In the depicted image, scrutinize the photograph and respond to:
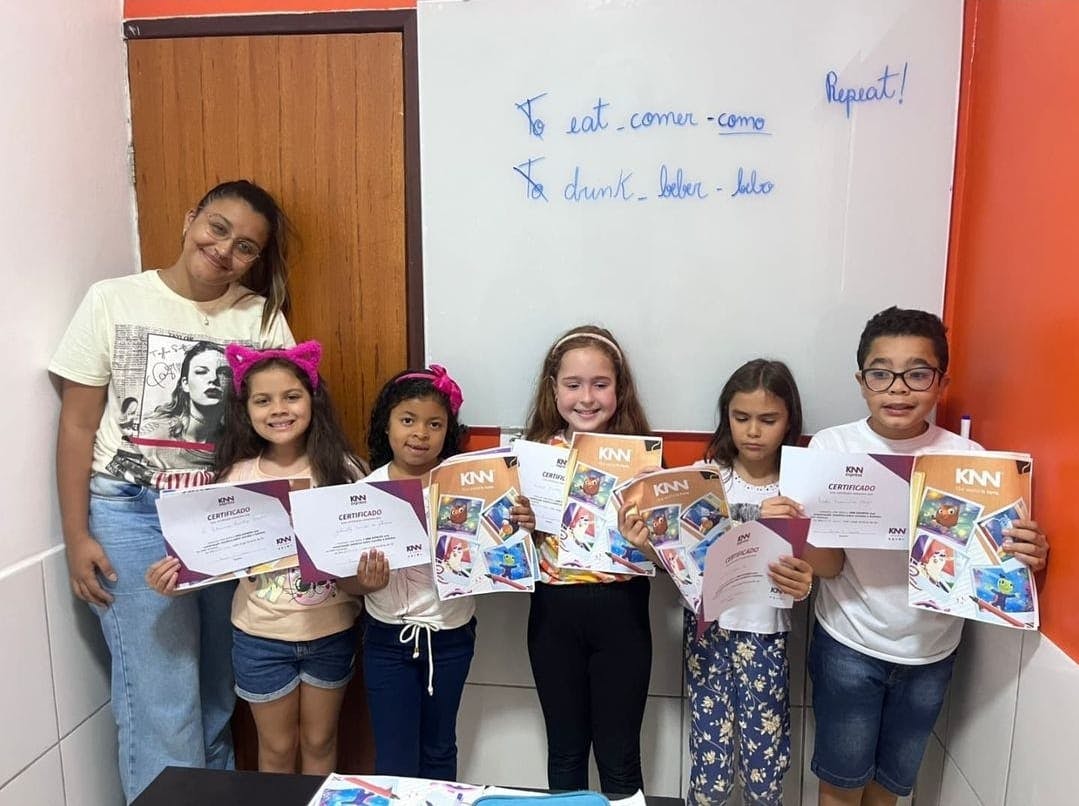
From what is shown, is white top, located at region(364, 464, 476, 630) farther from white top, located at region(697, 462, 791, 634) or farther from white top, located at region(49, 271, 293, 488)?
white top, located at region(697, 462, 791, 634)

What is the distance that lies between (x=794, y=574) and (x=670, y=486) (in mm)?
294

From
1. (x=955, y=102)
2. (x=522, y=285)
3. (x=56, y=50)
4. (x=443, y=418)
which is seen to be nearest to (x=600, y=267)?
(x=522, y=285)

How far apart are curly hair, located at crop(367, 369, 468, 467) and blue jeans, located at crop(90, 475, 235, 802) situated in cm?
49

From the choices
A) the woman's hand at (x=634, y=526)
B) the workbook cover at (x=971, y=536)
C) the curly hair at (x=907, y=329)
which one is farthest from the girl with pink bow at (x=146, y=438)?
the workbook cover at (x=971, y=536)

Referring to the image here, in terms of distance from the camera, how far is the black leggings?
1.61 metres

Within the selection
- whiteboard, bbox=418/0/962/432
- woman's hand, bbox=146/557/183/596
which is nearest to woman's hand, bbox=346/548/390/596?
woman's hand, bbox=146/557/183/596

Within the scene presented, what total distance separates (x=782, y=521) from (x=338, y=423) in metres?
0.95

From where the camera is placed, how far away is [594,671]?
1641mm

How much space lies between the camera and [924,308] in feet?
5.55

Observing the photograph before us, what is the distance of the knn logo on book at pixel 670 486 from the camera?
144 centimetres

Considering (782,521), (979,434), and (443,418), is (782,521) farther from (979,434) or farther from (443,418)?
(443,418)

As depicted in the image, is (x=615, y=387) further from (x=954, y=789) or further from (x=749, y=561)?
(x=954, y=789)

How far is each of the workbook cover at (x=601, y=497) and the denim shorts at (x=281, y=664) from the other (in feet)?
1.93

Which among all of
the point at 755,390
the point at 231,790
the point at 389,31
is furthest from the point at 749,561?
the point at 389,31
